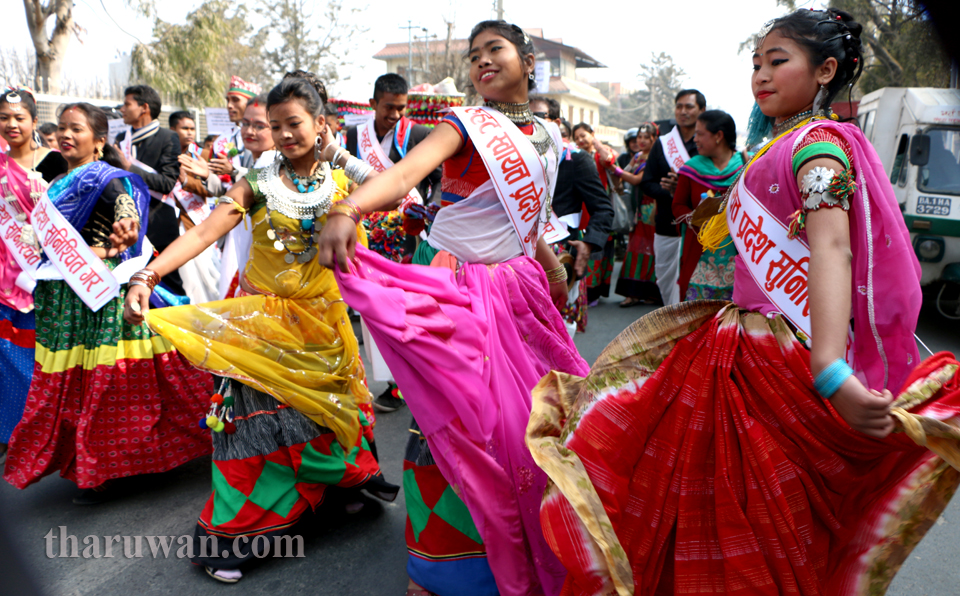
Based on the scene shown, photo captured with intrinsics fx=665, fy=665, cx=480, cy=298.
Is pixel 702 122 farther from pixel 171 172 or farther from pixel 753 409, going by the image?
pixel 171 172

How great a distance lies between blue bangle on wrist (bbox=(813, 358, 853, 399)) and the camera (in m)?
1.28

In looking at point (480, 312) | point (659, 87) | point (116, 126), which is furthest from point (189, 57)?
point (659, 87)

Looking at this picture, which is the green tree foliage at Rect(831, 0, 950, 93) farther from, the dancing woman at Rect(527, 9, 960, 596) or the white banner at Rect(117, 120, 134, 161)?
the white banner at Rect(117, 120, 134, 161)

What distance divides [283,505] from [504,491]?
1.04 meters

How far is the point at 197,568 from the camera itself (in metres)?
2.48

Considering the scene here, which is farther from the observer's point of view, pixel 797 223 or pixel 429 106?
pixel 429 106

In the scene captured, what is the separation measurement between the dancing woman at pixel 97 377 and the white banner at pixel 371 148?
202 centimetres

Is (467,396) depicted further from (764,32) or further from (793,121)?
(764,32)

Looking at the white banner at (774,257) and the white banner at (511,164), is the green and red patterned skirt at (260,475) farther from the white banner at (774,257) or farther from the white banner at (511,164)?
the white banner at (774,257)

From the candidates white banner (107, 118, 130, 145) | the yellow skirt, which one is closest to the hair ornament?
the yellow skirt

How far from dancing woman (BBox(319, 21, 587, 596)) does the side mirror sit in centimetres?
653

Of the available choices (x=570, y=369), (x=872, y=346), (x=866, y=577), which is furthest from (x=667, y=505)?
(x=570, y=369)

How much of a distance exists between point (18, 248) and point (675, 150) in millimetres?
4989

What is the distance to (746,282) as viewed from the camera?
170 cm
